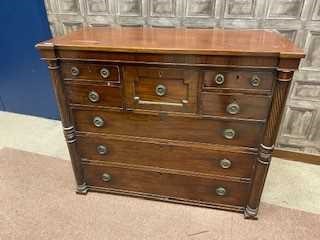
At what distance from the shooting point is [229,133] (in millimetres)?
1267

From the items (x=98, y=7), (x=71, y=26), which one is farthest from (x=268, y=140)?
(x=71, y=26)

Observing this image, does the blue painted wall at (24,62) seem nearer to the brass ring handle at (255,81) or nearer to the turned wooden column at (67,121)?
the turned wooden column at (67,121)

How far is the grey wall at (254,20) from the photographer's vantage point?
1.51 meters

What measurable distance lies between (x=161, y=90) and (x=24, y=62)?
5.34 ft

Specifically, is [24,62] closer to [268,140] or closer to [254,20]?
[254,20]

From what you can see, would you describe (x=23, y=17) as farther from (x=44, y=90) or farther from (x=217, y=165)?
(x=217, y=165)

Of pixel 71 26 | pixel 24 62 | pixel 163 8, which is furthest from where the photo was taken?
pixel 24 62

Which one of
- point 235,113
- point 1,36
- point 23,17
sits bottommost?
point 235,113

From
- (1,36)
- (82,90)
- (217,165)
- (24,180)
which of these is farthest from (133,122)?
(1,36)

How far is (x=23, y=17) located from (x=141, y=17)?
3.45 ft

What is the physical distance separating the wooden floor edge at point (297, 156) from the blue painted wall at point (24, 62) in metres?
1.99

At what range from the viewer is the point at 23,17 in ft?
6.79

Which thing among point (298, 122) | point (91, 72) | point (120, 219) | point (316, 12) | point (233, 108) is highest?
point (316, 12)

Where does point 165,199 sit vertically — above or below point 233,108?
below
